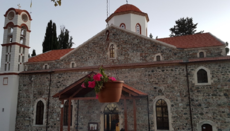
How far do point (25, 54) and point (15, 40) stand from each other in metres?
1.41

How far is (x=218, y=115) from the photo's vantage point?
10031 millimetres

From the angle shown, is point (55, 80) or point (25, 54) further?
point (25, 54)

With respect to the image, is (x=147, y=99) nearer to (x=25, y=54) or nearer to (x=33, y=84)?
(x=33, y=84)

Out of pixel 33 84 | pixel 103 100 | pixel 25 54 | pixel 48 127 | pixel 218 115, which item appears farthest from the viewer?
pixel 25 54

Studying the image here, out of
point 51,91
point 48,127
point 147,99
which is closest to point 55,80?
point 51,91

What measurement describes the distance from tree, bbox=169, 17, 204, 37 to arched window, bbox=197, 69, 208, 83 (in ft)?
72.0

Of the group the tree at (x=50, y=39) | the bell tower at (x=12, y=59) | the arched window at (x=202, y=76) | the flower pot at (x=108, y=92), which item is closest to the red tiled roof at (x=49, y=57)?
the bell tower at (x=12, y=59)

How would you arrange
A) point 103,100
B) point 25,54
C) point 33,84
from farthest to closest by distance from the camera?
point 25,54, point 33,84, point 103,100

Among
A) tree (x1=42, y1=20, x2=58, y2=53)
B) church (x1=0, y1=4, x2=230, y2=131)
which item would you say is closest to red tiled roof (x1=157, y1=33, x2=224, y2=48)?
church (x1=0, y1=4, x2=230, y2=131)

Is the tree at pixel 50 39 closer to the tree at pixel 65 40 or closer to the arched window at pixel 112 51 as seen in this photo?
the tree at pixel 65 40

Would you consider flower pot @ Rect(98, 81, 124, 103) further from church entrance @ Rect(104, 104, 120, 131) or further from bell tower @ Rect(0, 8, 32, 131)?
bell tower @ Rect(0, 8, 32, 131)

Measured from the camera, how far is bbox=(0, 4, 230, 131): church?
1034cm

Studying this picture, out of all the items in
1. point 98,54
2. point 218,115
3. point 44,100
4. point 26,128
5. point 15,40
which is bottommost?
point 26,128

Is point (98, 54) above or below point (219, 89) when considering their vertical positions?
above
